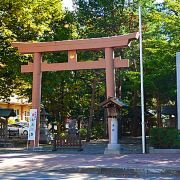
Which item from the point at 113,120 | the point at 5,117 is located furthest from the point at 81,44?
the point at 5,117

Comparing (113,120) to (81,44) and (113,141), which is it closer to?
(113,141)

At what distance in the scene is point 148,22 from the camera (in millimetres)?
30906

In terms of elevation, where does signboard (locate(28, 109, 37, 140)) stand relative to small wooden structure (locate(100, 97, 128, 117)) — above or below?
below

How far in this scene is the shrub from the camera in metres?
18.6

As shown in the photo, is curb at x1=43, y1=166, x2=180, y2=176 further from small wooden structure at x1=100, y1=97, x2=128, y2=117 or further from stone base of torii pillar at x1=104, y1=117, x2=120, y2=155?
small wooden structure at x1=100, y1=97, x2=128, y2=117

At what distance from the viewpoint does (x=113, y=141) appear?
1908 centimetres

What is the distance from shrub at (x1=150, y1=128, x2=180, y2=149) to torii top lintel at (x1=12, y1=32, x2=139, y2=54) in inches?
200

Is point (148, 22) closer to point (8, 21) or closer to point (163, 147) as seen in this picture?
point (8, 21)

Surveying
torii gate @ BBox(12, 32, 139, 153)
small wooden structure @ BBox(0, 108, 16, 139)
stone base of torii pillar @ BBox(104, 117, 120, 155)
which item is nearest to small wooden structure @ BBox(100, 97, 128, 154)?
stone base of torii pillar @ BBox(104, 117, 120, 155)

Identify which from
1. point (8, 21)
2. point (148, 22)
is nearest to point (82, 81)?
point (148, 22)

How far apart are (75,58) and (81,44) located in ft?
2.99

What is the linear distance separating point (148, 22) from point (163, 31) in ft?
20.6

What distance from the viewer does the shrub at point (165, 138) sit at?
18.6 meters

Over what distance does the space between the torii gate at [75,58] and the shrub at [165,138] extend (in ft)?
7.81
